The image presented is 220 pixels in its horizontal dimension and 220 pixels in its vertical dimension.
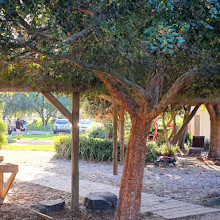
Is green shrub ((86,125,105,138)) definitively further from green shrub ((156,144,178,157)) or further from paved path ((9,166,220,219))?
paved path ((9,166,220,219))

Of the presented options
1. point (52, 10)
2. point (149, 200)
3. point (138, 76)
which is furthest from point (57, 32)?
point (149, 200)

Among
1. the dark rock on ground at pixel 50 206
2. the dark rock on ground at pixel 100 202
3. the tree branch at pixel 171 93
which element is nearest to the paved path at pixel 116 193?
the dark rock on ground at pixel 100 202

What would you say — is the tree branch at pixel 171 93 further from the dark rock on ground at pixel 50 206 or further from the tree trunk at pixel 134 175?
the dark rock on ground at pixel 50 206

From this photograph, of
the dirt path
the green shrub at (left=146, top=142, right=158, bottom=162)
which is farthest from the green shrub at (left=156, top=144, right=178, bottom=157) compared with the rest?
the dirt path

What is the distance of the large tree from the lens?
4.45 meters

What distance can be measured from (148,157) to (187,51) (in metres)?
9.86

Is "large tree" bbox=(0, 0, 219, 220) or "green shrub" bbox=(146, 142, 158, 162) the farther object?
"green shrub" bbox=(146, 142, 158, 162)

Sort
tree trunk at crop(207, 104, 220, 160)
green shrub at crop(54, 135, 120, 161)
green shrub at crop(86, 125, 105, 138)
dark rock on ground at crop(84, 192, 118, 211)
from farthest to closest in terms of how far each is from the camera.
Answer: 1. green shrub at crop(86, 125, 105, 138)
2. tree trunk at crop(207, 104, 220, 160)
3. green shrub at crop(54, 135, 120, 161)
4. dark rock on ground at crop(84, 192, 118, 211)

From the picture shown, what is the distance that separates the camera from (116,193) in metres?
9.37

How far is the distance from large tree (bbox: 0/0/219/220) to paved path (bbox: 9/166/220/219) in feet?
4.20

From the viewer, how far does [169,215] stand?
729 cm

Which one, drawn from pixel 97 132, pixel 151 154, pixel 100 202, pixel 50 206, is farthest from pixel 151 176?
pixel 97 132

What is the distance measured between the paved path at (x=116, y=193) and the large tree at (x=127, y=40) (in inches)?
50.4

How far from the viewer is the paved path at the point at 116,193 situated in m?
7.59
